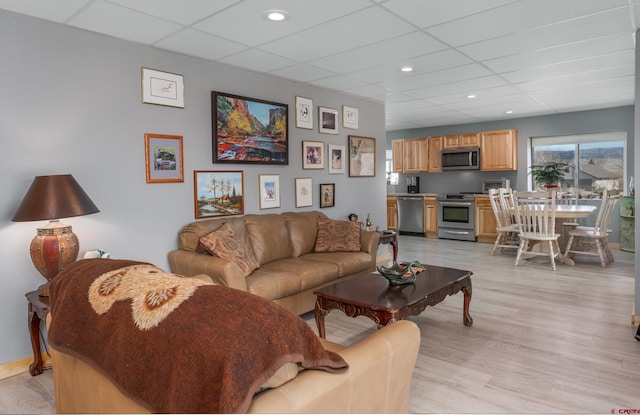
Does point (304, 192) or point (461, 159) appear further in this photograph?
point (461, 159)

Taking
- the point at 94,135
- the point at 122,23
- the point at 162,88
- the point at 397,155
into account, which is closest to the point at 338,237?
the point at 162,88

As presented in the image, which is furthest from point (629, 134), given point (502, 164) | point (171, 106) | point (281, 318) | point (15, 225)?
Answer: point (15, 225)

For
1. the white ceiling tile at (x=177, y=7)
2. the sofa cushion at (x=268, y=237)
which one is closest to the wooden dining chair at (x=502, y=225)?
the sofa cushion at (x=268, y=237)

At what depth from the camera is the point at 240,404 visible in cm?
96

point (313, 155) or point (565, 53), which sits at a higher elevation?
point (565, 53)

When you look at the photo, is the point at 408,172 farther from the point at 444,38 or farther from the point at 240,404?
the point at 240,404

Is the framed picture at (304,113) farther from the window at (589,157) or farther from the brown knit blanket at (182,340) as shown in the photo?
the window at (589,157)

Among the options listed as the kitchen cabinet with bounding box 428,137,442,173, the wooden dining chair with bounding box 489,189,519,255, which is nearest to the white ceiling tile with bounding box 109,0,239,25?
the wooden dining chair with bounding box 489,189,519,255

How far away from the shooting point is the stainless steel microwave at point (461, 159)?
8.17 meters

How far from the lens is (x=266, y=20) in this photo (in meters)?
2.95

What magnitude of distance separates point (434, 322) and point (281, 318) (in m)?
2.74

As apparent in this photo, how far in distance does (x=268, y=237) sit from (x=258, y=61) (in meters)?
1.69

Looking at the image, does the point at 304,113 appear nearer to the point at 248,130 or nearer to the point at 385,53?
the point at 248,130

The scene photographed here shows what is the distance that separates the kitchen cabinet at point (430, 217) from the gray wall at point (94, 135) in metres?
5.18
